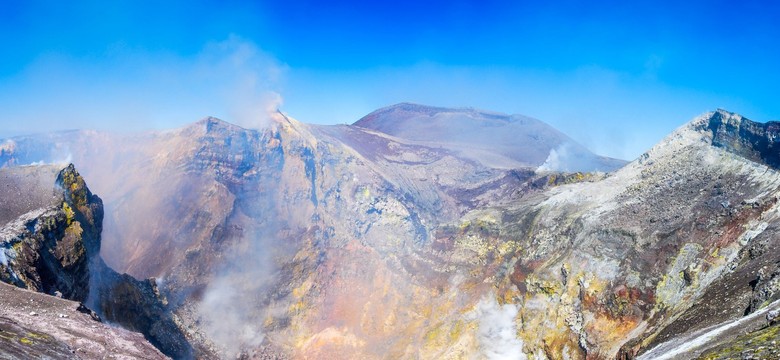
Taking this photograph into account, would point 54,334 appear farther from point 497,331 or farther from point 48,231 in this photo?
point 497,331

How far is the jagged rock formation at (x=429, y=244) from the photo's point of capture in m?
37.0

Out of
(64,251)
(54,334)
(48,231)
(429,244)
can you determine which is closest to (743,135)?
(429,244)

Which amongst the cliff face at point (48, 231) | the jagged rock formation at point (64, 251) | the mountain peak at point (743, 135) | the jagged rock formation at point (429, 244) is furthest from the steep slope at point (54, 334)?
the mountain peak at point (743, 135)

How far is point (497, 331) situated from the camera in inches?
1922

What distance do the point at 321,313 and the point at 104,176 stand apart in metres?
59.0

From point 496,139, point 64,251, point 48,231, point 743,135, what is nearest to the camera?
point 48,231

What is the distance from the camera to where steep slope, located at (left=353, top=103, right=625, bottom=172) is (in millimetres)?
145375

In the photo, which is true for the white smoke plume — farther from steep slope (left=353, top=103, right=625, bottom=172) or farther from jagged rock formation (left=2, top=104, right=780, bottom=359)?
steep slope (left=353, top=103, right=625, bottom=172)

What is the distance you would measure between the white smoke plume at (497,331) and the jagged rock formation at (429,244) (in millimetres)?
183

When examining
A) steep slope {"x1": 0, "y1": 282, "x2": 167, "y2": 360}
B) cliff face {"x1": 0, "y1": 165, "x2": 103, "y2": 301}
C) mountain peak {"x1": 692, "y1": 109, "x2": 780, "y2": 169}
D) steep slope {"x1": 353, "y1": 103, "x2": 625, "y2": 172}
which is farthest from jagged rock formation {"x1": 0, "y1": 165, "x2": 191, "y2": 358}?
steep slope {"x1": 353, "y1": 103, "x2": 625, "y2": 172}

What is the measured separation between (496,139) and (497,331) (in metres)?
133

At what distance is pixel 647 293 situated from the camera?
39062mm

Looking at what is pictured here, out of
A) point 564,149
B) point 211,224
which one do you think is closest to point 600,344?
point 211,224

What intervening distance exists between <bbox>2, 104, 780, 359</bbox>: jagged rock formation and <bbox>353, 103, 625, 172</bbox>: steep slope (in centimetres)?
2911
